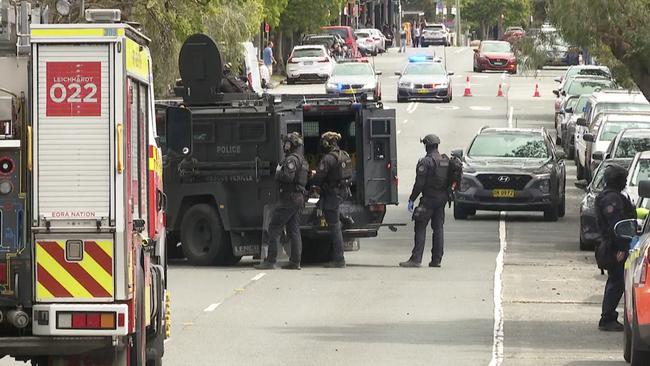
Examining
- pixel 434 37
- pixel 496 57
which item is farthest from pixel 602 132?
pixel 434 37

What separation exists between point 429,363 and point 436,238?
887 cm

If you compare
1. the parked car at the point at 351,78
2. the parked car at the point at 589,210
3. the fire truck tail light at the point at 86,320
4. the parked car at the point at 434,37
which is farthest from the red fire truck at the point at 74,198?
the parked car at the point at 434,37

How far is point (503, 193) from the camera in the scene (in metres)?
30.0

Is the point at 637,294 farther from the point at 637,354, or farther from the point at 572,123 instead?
the point at 572,123

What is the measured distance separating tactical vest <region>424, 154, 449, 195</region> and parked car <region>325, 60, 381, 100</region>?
103 feet

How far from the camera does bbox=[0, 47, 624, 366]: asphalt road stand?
1506cm

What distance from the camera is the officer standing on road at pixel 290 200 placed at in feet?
72.2

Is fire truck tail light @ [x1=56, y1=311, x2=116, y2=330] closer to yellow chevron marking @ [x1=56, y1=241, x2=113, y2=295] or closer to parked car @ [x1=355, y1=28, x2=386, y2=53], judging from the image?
yellow chevron marking @ [x1=56, y1=241, x2=113, y2=295]

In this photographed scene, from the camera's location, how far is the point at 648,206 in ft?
69.6

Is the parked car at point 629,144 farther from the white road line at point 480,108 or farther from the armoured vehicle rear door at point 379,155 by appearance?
the white road line at point 480,108

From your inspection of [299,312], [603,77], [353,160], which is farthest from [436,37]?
[299,312]

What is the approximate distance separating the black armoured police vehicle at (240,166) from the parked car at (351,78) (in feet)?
101

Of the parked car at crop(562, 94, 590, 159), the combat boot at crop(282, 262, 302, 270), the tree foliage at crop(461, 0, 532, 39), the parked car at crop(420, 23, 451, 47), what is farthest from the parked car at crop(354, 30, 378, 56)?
the combat boot at crop(282, 262, 302, 270)

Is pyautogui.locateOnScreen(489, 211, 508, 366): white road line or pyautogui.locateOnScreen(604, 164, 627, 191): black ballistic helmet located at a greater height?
pyautogui.locateOnScreen(604, 164, 627, 191): black ballistic helmet
